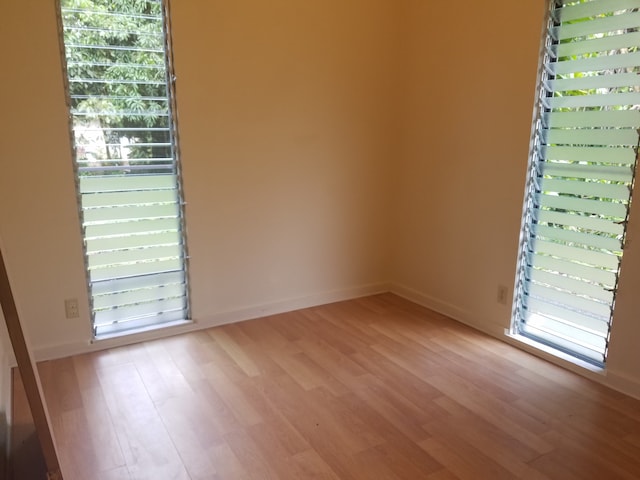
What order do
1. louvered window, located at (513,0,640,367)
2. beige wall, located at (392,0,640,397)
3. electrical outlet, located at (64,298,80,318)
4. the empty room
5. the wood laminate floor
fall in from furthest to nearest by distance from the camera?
electrical outlet, located at (64,298,80,318)
beige wall, located at (392,0,640,397)
louvered window, located at (513,0,640,367)
the empty room
the wood laminate floor

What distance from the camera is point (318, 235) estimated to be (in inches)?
137

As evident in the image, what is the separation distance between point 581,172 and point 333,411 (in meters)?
1.76

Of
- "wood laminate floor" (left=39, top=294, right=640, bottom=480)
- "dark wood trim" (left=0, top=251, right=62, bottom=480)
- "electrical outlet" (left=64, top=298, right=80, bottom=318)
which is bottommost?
"wood laminate floor" (left=39, top=294, right=640, bottom=480)

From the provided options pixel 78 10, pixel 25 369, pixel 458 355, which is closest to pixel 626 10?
pixel 458 355

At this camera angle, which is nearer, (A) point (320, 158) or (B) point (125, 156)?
(B) point (125, 156)

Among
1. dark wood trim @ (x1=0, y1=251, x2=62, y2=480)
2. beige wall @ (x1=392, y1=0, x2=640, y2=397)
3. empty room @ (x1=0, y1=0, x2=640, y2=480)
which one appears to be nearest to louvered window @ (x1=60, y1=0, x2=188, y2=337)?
empty room @ (x1=0, y1=0, x2=640, y2=480)

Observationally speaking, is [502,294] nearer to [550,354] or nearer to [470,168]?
[550,354]

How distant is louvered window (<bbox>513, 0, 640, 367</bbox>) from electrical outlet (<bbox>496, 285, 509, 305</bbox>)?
0.12 m

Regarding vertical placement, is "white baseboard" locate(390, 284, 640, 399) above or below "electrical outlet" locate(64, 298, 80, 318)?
below

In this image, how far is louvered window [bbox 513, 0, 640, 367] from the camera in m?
2.31

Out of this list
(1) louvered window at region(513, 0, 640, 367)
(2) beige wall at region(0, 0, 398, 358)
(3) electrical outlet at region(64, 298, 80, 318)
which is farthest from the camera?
(3) electrical outlet at region(64, 298, 80, 318)

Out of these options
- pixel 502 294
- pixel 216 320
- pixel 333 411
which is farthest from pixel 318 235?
pixel 333 411

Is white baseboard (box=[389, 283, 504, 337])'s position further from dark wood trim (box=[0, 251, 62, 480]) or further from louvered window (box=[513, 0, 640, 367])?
dark wood trim (box=[0, 251, 62, 480])

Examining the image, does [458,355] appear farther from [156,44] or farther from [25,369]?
[156,44]
